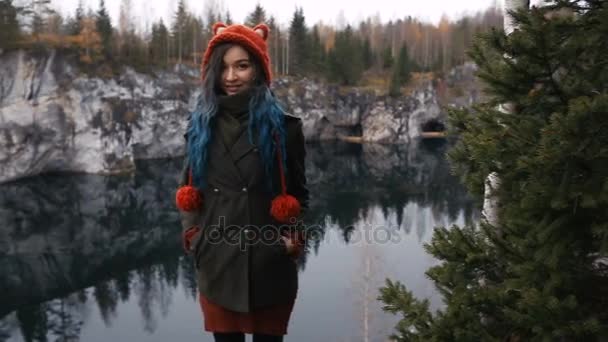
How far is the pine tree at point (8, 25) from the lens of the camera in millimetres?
31766

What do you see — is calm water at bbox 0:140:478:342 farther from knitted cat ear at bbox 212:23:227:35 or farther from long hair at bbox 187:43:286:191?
knitted cat ear at bbox 212:23:227:35

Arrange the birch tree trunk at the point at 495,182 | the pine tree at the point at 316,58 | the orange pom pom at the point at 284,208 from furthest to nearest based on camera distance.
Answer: the pine tree at the point at 316,58
the orange pom pom at the point at 284,208
the birch tree trunk at the point at 495,182

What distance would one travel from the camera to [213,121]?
2502 millimetres

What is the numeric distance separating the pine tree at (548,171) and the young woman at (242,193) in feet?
2.85

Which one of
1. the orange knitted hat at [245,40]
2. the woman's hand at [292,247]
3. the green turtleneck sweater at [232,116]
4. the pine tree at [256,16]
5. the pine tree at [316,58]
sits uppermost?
the pine tree at [256,16]

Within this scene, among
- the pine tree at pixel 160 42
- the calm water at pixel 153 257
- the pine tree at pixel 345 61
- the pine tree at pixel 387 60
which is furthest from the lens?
the pine tree at pixel 387 60

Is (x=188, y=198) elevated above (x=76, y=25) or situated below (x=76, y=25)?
below

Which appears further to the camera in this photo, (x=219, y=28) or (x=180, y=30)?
(x=180, y=30)

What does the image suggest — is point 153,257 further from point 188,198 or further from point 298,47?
point 298,47

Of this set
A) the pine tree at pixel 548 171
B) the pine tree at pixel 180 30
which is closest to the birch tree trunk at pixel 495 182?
the pine tree at pixel 548 171

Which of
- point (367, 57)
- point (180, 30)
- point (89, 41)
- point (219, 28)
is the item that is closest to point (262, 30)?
point (219, 28)

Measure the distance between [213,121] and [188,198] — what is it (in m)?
0.41

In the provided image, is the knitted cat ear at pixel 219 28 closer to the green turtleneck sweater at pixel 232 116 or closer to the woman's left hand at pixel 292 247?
the green turtleneck sweater at pixel 232 116

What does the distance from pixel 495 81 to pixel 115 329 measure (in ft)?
45.7
